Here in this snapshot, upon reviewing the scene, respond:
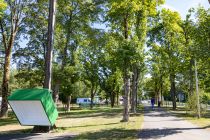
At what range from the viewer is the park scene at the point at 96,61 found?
17.0 metres

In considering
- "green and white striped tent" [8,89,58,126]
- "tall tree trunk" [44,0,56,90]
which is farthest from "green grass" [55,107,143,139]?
"tall tree trunk" [44,0,56,90]

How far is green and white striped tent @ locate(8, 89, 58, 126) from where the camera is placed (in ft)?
53.8

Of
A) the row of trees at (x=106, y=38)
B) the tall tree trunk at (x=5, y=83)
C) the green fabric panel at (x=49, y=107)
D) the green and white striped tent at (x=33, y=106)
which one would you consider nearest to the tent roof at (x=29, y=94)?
the green and white striped tent at (x=33, y=106)

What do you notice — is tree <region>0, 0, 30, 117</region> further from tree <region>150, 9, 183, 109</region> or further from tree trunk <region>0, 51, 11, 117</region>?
tree <region>150, 9, 183, 109</region>

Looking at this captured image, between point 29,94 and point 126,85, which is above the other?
point 126,85

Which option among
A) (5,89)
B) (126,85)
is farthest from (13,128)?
(5,89)

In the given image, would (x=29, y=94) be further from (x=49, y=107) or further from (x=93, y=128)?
(x=93, y=128)

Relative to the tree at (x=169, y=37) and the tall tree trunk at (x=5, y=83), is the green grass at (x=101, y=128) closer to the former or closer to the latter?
the tall tree trunk at (x=5, y=83)

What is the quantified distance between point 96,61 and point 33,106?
4180cm

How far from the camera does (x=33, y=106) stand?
1664 centimetres

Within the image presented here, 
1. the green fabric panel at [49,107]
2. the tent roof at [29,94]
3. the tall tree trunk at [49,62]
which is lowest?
the green fabric panel at [49,107]

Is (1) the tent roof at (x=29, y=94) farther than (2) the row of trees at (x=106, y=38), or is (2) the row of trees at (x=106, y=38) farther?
(2) the row of trees at (x=106, y=38)

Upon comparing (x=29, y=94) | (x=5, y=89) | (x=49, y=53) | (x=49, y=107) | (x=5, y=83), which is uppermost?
(x=49, y=53)

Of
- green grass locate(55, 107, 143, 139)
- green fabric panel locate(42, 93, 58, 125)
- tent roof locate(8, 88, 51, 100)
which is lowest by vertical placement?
green grass locate(55, 107, 143, 139)
